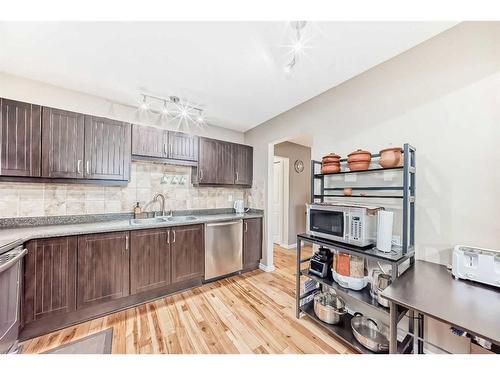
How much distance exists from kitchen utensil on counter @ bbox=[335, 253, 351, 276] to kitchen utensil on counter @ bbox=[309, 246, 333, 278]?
0.47 feet

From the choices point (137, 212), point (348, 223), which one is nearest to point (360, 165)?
point (348, 223)

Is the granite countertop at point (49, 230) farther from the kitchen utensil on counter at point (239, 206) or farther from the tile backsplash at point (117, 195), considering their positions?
the kitchen utensil on counter at point (239, 206)

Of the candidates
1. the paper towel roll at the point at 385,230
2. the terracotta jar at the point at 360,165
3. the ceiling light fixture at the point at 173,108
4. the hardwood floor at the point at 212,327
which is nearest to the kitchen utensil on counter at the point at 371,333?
the hardwood floor at the point at 212,327

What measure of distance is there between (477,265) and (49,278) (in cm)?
324

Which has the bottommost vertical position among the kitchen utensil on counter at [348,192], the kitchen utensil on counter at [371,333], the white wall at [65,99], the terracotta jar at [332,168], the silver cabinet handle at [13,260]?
the kitchen utensil on counter at [371,333]

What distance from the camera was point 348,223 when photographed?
156cm

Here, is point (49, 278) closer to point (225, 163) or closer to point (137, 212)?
point (137, 212)

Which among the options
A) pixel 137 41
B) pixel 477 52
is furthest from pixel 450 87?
pixel 137 41

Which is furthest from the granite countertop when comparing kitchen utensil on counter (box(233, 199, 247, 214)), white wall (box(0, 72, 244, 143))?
white wall (box(0, 72, 244, 143))

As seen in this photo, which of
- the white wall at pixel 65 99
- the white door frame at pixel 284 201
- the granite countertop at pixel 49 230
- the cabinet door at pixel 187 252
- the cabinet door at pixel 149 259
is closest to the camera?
the granite countertop at pixel 49 230

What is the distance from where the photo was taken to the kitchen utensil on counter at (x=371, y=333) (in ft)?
4.62

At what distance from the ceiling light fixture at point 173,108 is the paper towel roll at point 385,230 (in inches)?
99.4
